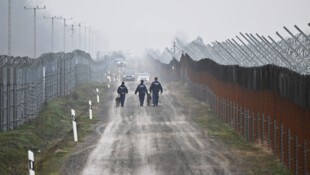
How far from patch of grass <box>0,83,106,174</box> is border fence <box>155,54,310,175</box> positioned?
6377 millimetres

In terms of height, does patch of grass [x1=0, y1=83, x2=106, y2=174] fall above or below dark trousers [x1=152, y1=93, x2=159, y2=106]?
below

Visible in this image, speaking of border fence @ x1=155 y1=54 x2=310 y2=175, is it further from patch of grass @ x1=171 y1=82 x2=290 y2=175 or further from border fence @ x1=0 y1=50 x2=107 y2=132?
border fence @ x1=0 y1=50 x2=107 y2=132

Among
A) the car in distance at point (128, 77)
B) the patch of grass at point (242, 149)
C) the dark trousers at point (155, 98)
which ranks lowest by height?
the patch of grass at point (242, 149)

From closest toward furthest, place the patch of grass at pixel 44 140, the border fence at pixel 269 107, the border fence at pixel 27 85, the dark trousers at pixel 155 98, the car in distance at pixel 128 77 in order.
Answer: the border fence at pixel 269 107 → the patch of grass at pixel 44 140 → the border fence at pixel 27 85 → the dark trousers at pixel 155 98 → the car in distance at pixel 128 77

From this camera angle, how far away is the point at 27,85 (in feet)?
97.6

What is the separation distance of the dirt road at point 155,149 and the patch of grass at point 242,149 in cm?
39

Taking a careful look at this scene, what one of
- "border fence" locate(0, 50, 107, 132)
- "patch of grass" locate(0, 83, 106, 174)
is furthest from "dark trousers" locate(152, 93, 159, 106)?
"border fence" locate(0, 50, 107, 132)

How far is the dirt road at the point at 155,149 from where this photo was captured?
1780cm

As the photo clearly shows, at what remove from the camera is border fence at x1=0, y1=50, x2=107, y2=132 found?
2439 cm

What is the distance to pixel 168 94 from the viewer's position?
5497 centimetres

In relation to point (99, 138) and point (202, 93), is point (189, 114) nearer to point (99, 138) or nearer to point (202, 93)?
point (202, 93)

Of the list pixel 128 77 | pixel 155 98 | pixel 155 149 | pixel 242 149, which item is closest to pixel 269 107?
pixel 242 149

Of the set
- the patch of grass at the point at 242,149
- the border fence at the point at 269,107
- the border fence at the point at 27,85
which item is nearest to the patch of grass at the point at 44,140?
the border fence at the point at 27,85

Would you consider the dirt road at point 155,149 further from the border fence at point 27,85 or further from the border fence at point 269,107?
the border fence at point 27,85
